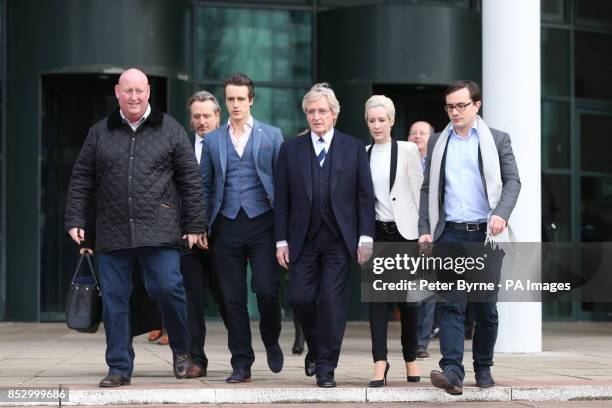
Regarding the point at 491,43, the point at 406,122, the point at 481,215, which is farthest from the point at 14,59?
the point at 481,215

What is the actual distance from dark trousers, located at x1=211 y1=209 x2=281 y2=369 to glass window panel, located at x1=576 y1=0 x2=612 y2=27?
10528 millimetres

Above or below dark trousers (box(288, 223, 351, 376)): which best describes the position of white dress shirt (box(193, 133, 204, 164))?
above

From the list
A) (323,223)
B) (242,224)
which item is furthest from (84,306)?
(323,223)

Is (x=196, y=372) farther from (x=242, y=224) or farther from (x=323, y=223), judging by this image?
(x=323, y=223)

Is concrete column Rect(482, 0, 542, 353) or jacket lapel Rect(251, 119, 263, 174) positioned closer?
jacket lapel Rect(251, 119, 263, 174)

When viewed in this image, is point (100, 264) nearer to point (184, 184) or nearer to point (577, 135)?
point (184, 184)

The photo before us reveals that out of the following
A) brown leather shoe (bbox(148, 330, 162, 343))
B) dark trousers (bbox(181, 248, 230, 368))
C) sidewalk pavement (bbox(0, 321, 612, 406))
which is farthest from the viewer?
brown leather shoe (bbox(148, 330, 162, 343))

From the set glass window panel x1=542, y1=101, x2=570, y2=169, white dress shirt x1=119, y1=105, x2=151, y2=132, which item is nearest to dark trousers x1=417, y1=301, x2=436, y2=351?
white dress shirt x1=119, y1=105, x2=151, y2=132

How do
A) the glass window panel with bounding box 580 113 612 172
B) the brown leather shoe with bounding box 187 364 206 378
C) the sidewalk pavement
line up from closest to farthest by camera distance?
the sidewalk pavement < the brown leather shoe with bounding box 187 364 206 378 < the glass window panel with bounding box 580 113 612 172

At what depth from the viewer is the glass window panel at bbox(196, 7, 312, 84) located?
55.6ft

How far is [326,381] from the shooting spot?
8508mm

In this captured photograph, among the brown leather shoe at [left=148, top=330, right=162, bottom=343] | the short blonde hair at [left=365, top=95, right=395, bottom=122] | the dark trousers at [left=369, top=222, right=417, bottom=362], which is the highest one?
the short blonde hair at [left=365, top=95, right=395, bottom=122]

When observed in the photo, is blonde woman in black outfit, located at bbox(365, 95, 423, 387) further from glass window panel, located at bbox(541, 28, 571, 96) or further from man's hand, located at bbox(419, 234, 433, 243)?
glass window panel, located at bbox(541, 28, 571, 96)

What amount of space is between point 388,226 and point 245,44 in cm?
846
